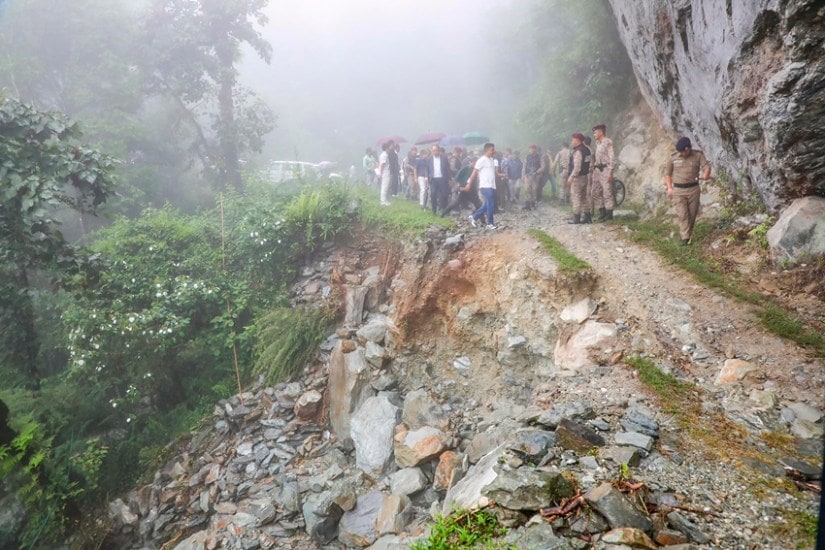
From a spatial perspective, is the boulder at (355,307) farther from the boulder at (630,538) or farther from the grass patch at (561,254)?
the boulder at (630,538)

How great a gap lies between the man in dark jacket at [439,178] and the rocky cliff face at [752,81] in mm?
4967

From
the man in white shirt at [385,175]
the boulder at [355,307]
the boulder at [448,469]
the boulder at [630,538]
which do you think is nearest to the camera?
the boulder at [630,538]

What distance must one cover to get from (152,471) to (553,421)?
7822 mm

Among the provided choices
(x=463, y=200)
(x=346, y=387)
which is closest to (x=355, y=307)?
(x=346, y=387)

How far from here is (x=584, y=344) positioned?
5797 mm

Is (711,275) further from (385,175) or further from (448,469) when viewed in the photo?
(385,175)

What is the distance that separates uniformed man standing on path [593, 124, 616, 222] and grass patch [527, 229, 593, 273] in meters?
1.85

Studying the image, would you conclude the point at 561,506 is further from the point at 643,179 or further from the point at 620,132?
the point at 620,132

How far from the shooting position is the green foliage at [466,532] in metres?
3.02

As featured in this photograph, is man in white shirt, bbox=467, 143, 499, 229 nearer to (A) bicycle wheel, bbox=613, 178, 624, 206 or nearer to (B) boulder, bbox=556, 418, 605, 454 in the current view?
(A) bicycle wheel, bbox=613, 178, 624, 206

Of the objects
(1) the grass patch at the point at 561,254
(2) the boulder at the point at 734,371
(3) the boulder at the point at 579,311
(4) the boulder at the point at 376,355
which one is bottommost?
(4) the boulder at the point at 376,355

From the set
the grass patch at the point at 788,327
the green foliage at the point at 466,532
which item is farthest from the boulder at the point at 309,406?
the grass patch at the point at 788,327

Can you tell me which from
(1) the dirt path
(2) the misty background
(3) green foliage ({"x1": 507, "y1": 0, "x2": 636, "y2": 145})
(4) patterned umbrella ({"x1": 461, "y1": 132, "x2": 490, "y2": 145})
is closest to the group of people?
(1) the dirt path

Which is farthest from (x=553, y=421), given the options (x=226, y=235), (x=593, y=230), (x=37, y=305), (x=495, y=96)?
(x=495, y=96)
